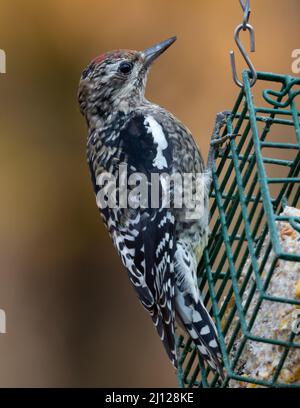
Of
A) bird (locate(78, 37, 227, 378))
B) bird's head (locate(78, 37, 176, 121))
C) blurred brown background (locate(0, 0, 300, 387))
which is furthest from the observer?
blurred brown background (locate(0, 0, 300, 387))

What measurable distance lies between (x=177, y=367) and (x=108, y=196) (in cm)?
95

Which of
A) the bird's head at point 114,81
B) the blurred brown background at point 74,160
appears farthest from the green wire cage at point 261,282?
the blurred brown background at point 74,160

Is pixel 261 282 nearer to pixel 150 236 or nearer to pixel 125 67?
pixel 150 236

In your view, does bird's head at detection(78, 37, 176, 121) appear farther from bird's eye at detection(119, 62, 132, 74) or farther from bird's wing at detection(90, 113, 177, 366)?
bird's wing at detection(90, 113, 177, 366)

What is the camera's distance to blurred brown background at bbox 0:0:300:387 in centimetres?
646

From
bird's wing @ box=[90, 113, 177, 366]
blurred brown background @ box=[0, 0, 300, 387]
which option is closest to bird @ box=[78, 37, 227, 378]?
bird's wing @ box=[90, 113, 177, 366]

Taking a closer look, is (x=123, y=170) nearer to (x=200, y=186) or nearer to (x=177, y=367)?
(x=200, y=186)

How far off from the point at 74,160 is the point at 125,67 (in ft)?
6.88

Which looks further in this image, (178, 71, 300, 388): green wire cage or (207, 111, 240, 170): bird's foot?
(207, 111, 240, 170): bird's foot

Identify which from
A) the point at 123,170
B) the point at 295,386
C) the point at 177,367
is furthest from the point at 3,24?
the point at 295,386

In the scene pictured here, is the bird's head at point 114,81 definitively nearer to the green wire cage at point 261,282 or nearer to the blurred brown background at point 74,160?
the green wire cage at point 261,282

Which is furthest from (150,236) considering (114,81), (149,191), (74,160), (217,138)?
(74,160)

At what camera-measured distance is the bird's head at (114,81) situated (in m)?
4.52

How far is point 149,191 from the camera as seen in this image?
4090mm
